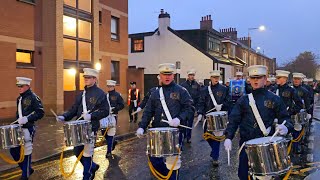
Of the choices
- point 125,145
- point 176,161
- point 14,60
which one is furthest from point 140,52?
point 176,161

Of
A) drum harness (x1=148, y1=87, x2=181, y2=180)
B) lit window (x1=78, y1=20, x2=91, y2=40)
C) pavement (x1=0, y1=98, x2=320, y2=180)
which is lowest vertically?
pavement (x1=0, y1=98, x2=320, y2=180)

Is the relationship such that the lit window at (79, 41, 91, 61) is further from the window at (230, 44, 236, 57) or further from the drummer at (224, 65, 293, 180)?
the window at (230, 44, 236, 57)

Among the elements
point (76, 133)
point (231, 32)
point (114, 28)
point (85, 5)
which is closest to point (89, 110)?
point (76, 133)

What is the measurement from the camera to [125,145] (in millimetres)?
11555

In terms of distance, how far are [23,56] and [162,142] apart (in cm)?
1495

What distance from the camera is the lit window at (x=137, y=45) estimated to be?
38188 millimetres

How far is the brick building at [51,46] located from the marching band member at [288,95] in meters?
12.6

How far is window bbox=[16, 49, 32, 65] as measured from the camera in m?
18.2

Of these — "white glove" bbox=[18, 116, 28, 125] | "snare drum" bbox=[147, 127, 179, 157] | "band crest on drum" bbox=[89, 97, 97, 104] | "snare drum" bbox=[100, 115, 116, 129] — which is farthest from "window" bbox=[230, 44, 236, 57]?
"snare drum" bbox=[147, 127, 179, 157]

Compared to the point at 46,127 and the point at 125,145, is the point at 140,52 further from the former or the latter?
the point at 125,145

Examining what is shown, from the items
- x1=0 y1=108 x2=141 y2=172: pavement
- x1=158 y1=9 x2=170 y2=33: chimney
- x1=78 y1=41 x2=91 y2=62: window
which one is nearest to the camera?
x1=0 y1=108 x2=141 y2=172: pavement

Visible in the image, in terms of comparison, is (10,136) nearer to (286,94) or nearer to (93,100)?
(93,100)

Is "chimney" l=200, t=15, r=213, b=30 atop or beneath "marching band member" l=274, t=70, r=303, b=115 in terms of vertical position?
atop

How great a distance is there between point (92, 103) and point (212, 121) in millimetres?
2791
